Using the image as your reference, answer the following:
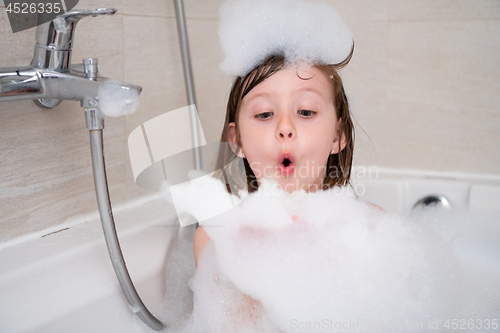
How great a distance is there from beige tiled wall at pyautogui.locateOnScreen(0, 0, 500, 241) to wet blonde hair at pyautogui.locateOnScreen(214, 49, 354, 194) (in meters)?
0.15

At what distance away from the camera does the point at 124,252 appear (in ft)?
2.70

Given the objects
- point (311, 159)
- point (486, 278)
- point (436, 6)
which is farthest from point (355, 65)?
point (486, 278)

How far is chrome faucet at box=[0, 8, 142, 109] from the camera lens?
0.58 metres

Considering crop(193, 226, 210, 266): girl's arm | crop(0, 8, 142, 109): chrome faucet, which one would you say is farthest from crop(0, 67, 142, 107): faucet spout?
crop(193, 226, 210, 266): girl's arm

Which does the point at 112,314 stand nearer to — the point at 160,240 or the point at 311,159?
the point at 160,240

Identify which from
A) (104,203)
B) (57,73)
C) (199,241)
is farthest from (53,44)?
(199,241)

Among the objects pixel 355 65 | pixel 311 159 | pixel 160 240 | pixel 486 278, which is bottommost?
pixel 486 278

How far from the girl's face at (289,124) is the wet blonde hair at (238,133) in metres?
0.02

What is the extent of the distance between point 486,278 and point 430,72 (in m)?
0.58

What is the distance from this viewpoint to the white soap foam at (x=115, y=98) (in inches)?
24.5

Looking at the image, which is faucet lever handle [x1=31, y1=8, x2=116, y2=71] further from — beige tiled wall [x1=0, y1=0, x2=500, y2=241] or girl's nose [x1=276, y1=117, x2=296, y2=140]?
girl's nose [x1=276, y1=117, x2=296, y2=140]

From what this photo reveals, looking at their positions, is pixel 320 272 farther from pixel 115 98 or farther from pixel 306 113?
pixel 115 98

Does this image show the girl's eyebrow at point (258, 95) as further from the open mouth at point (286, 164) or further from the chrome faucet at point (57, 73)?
the chrome faucet at point (57, 73)

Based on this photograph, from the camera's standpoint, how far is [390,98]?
1231 millimetres
